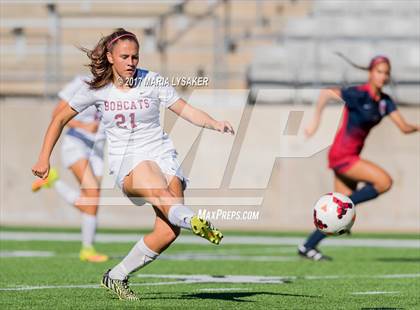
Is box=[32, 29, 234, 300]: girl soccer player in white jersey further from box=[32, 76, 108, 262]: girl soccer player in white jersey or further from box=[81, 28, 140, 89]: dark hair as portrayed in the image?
box=[32, 76, 108, 262]: girl soccer player in white jersey

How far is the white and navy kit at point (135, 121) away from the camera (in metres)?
8.56

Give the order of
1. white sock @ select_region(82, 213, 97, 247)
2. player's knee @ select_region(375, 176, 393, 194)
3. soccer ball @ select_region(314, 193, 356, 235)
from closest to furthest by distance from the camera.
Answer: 1. soccer ball @ select_region(314, 193, 356, 235)
2. player's knee @ select_region(375, 176, 393, 194)
3. white sock @ select_region(82, 213, 97, 247)

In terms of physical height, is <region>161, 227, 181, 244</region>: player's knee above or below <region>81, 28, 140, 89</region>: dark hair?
below

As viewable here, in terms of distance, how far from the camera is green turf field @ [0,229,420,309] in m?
8.59

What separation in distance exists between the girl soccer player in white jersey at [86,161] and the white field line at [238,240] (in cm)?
267

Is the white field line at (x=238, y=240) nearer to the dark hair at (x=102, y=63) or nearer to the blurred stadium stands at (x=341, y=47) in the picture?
the blurred stadium stands at (x=341, y=47)

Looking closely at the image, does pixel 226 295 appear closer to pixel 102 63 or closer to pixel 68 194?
pixel 102 63

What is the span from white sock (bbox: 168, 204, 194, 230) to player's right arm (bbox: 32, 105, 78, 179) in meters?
1.01

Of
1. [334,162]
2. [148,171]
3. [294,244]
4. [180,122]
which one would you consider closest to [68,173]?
[180,122]

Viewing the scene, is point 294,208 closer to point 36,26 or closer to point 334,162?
point 334,162

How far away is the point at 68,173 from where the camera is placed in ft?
66.3

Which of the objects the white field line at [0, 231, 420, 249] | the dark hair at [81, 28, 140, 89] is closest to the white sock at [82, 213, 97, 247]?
the white field line at [0, 231, 420, 249]

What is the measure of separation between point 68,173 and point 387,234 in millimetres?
5606

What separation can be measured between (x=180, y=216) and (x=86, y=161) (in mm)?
5982
